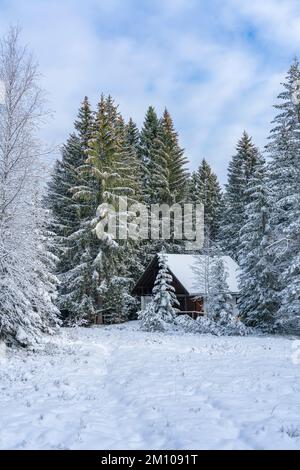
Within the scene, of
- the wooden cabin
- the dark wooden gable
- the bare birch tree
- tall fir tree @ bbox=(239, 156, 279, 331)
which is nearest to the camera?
the bare birch tree

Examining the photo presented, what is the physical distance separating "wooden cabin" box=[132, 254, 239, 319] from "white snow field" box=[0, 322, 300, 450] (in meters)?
18.9

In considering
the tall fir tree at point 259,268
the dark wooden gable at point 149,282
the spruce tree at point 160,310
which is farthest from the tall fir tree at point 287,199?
the dark wooden gable at point 149,282

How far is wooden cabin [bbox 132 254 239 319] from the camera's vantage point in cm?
3422

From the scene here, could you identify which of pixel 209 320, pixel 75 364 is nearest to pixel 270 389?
pixel 75 364

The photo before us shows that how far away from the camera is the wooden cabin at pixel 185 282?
34.2m

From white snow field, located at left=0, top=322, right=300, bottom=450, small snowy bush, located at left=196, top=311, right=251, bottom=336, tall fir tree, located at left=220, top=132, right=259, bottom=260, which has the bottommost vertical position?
small snowy bush, located at left=196, top=311, right=251, bottom=336

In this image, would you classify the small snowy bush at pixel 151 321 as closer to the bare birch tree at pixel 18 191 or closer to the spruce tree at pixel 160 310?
the spruce tree at pixel 160 310

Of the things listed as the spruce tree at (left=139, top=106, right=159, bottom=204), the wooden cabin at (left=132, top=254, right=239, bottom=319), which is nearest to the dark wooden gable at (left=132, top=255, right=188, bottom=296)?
the wooden cabin at (left=132, top=254, right=239, bottom=319)

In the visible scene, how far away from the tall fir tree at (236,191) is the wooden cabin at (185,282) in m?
5.44

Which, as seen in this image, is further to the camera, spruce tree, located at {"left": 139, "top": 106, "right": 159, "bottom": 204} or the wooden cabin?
spruce tree, located at {"left": 139, "top": 106, "right": 159, "bottom": 204}

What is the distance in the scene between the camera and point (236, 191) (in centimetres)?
4650

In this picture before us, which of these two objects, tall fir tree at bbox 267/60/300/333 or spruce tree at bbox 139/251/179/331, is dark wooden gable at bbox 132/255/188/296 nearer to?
spruce tree at bbox 139/251/179/331

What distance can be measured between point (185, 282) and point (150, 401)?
26.6 meters
